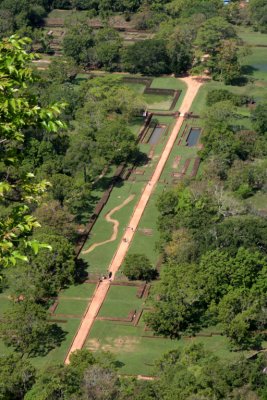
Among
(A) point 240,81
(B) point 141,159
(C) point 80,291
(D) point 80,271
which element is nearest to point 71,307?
(C) point 80,291

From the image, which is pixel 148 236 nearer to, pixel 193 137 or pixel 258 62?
pixel 193 137

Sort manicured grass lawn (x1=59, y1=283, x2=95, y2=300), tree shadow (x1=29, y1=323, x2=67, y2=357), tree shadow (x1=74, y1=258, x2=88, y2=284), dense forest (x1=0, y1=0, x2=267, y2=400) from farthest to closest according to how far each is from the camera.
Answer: tree shadow (x1=74, y1=258, x2=88, y2=284) → manicured grass lawn (x1=59, y1=283, x2=95, y2=300) → tree shadow (x1=29, y1=323, x2=67, y2=357) → dense forest (x1=0, y1=0, x2=267, y2=400)

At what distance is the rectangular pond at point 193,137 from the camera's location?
84.4 meters

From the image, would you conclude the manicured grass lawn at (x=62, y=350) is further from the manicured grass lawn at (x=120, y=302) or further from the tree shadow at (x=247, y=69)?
the tree shadow at (x=247, y=69)

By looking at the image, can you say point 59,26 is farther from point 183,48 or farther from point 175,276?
point 175,276

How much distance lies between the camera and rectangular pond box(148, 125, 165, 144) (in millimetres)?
85438

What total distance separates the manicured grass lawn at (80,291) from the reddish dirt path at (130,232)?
0.56m

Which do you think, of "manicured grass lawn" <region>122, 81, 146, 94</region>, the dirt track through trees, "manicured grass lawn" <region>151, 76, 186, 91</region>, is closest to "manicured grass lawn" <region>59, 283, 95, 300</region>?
the dirt track through trees

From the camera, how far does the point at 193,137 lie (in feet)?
283

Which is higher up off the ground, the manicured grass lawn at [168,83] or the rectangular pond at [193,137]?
the rectangular pond at [193,137]

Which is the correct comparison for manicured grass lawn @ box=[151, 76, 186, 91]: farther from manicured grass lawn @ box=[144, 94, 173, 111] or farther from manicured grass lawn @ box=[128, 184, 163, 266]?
manicured grass lawn @ box=[128, 184, 163, 266]

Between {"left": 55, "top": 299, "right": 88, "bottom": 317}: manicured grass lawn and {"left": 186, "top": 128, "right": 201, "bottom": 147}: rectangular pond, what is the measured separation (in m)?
31.1

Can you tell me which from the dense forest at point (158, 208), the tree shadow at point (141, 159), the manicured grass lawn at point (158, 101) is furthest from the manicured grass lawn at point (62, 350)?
the manicured grass lawn at point (158, 101)

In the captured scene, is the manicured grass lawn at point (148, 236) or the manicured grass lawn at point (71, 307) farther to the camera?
the manicured grass lawn at point (148, 236)
